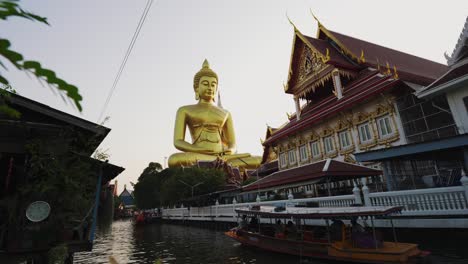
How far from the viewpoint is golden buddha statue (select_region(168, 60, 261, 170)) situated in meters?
42.3

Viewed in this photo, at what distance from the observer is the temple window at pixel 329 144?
1833 centimetres

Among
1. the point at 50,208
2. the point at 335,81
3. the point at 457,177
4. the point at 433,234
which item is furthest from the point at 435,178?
the point at 50,208

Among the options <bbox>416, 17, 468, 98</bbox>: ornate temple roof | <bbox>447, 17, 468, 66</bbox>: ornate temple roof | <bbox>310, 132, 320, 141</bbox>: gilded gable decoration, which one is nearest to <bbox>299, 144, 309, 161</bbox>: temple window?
<bbox>310, 132, 320, 141</bbox>: gilded gable decoration

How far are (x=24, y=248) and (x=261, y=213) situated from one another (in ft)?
27.5

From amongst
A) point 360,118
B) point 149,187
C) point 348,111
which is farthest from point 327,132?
point 149,187

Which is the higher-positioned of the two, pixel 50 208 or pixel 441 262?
pixel 50 208

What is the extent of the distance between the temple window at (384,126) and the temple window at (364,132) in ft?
2.13

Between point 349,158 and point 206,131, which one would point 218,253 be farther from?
point 206,131

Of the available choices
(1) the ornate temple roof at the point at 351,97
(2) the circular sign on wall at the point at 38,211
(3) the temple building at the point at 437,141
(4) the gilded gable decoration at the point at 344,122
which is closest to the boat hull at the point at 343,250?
(3) the temple building at the point at 437,141

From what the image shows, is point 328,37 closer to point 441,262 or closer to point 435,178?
point 435,178

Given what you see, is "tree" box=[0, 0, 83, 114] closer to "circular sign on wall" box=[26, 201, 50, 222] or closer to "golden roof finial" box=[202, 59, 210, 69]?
"circular sign on wall" box=[26, 201, 50, 222]

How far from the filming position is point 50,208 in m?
6.36

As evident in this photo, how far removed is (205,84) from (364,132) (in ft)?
103

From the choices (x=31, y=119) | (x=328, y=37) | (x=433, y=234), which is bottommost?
(x=433, y=234)
